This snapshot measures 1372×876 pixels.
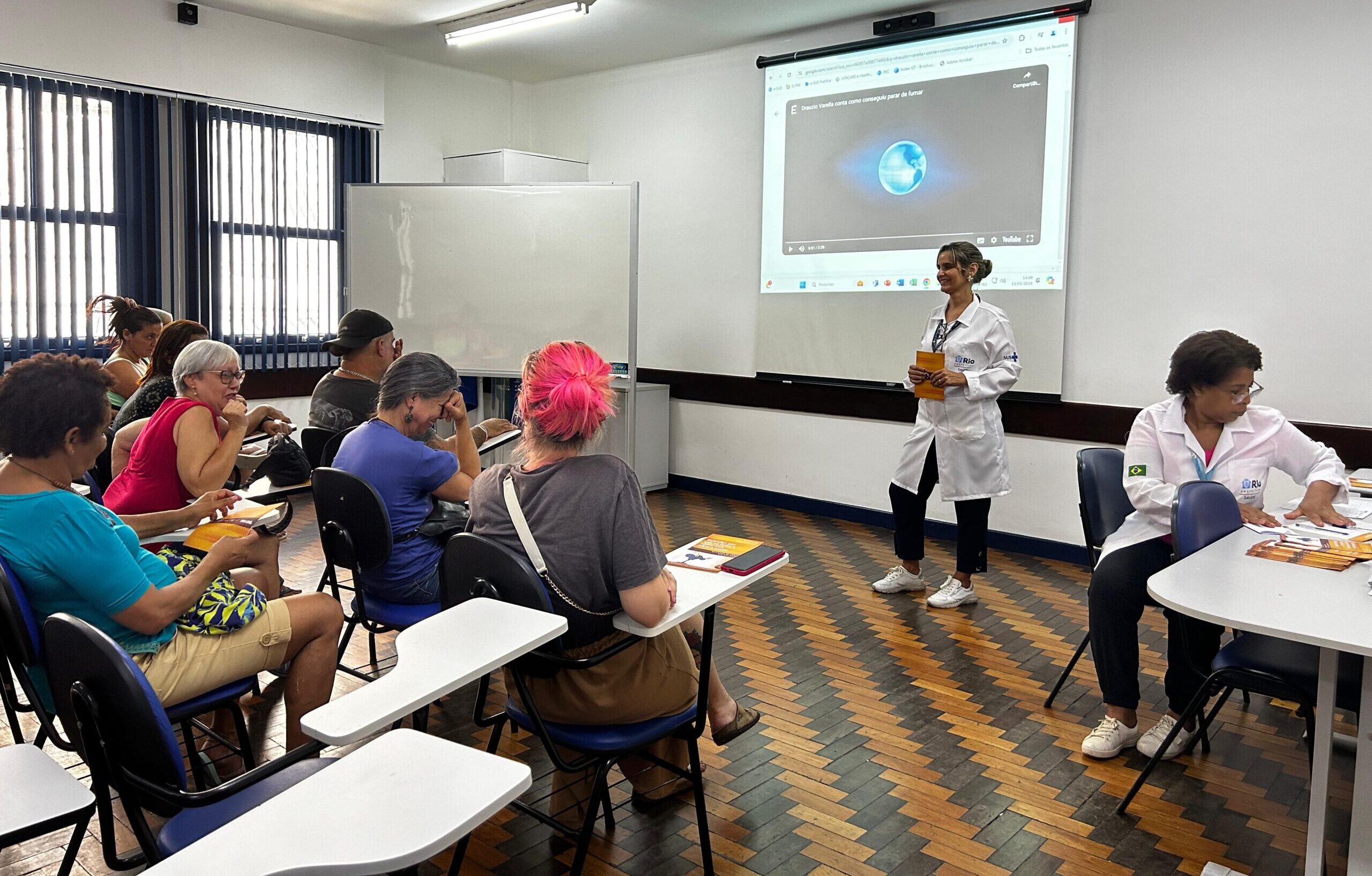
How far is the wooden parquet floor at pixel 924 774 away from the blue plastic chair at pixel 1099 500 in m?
0.41

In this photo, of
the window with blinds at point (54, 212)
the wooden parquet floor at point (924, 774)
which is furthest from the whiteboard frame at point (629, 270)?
the wooden parquet floor at point (924, 774)

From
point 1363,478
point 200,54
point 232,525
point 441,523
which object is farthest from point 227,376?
point 1363,478

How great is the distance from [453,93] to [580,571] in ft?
21.0

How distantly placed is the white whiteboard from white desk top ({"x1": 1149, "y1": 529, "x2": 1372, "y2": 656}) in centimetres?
450

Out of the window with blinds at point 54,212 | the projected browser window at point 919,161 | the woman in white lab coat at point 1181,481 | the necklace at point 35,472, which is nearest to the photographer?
the necklace at point 35,472

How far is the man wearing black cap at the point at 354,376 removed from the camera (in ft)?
12.7

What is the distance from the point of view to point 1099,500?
3.37 m

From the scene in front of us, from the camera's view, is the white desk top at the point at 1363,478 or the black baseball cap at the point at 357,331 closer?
the white desk top at the point at 1363,478

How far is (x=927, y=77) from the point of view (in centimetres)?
561

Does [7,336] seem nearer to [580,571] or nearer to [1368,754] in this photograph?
[580,571]

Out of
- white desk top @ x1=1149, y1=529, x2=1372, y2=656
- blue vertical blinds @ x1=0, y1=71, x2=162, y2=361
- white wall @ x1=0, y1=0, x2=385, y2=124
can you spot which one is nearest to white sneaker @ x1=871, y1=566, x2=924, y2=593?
white desk top @ x1=1149, y1=529, x2=1372, y2=656

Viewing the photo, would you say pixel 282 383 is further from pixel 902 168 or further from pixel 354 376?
pixel 902 168

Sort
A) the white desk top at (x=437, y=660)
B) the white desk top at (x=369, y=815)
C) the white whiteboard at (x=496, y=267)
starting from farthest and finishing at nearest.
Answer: the white whiteboard at (x=496, y=267) → the white desk top at (x=437, y=660) → the white desk top at (x=369, y=815)

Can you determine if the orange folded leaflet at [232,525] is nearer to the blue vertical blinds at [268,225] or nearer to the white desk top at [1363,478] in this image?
the white desk top at [1363,478]
